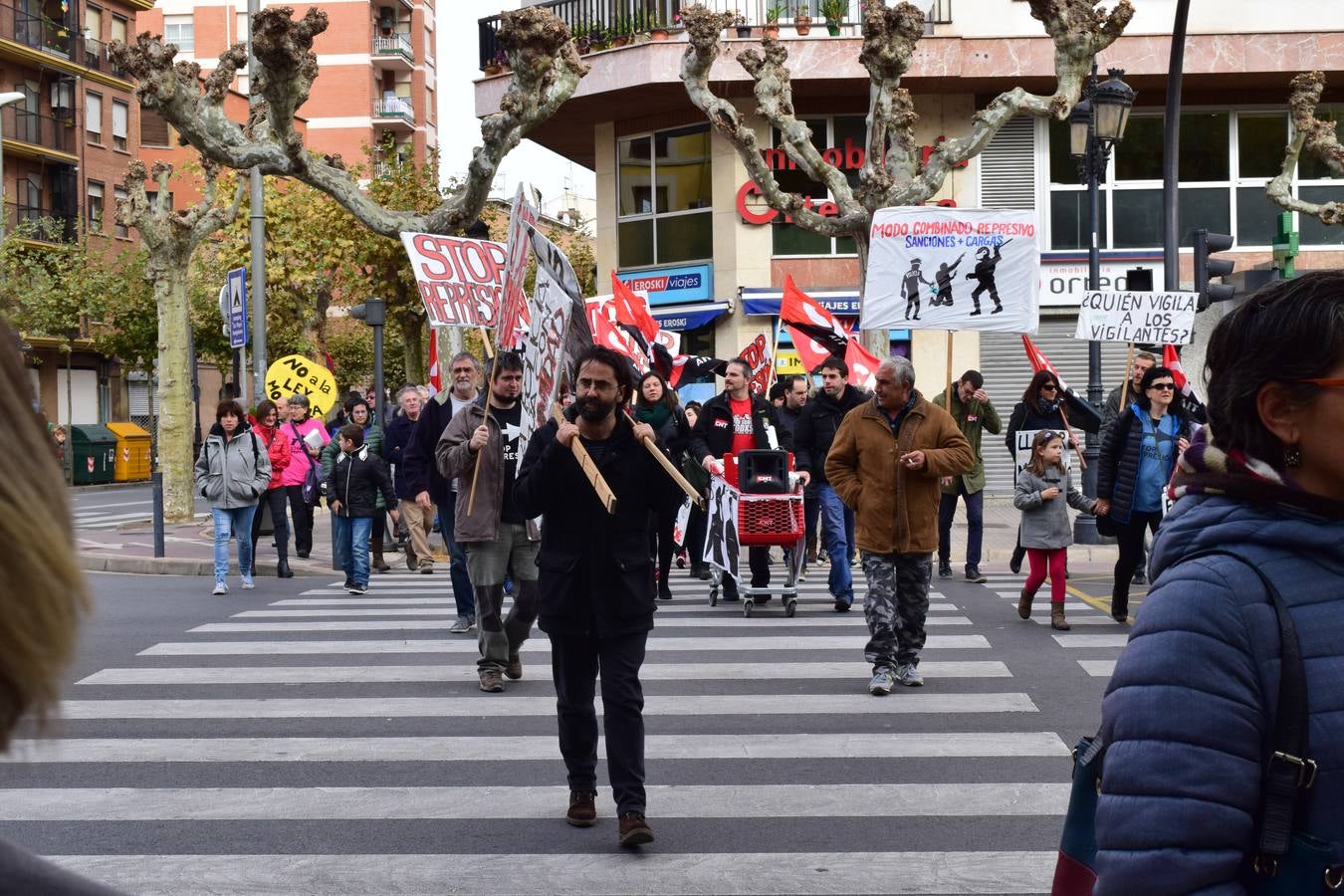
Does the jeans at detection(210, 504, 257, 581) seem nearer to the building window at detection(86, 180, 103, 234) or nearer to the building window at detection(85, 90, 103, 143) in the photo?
the building window at detection(86, 180, 103, 234)

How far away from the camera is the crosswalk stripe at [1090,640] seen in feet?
34.6

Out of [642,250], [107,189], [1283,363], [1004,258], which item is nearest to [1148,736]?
[1283,363]

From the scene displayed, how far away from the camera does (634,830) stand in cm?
572

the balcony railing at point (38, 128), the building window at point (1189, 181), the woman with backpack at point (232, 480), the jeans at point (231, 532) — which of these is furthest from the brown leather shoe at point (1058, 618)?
the balcony railing at point (38, 128)

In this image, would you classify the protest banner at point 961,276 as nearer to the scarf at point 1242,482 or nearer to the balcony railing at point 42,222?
the scarf at point 1242,482

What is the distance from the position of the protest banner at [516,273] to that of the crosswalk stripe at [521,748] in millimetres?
2264

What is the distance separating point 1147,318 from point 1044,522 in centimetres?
450

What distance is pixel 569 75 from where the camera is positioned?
19.7m

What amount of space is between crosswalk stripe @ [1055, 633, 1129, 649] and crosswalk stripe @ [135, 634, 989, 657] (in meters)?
0.54

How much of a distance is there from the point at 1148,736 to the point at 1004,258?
39.9 ft

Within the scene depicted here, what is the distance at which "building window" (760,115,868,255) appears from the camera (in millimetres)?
28422

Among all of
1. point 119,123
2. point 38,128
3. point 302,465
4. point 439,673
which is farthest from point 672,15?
point 119,123

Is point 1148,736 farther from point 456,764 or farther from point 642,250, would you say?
point 642,250

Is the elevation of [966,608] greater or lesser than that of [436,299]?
lesser
